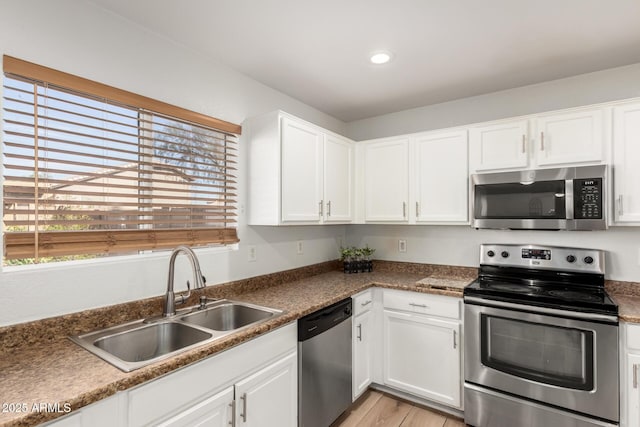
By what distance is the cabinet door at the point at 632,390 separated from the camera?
1.77m

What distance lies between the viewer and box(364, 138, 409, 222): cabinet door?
9.34 ft

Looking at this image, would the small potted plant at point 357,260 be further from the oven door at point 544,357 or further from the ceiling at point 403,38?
the ceiling at point 403,38

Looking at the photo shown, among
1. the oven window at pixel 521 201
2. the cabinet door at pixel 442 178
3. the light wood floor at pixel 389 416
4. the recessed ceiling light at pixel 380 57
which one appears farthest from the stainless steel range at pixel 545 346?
the recessed ceiling light at pixel 380 57

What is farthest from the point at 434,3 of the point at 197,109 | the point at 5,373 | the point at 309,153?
the point at 5,373

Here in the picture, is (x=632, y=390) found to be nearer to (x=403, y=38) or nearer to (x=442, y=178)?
(x=442, y=178)

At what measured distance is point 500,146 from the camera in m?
2.44

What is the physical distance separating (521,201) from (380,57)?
1371 millimetres

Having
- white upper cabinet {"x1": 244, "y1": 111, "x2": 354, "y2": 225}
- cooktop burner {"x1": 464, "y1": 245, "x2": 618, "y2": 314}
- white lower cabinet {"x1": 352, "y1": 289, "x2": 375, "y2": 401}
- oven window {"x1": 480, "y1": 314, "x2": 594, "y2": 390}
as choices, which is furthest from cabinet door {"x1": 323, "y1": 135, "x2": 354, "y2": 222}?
oven window {"x1": 480, "y1": 314, "x2": 594, "y2": 390}

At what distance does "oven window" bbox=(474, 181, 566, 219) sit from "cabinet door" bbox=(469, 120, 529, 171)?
0.16 metres

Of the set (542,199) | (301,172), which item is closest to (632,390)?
(542,199)

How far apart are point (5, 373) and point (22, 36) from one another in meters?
1.32

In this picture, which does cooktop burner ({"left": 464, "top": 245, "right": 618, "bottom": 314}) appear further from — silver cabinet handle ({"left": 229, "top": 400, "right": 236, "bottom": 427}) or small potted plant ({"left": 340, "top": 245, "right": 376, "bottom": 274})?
silver cabinet handle ({"left": 229, "top": 400, "right": 236, "bottom": 427})

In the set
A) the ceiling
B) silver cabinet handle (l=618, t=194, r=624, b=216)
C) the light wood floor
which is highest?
the ceiling

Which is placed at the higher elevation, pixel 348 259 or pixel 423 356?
pixel 348 259
